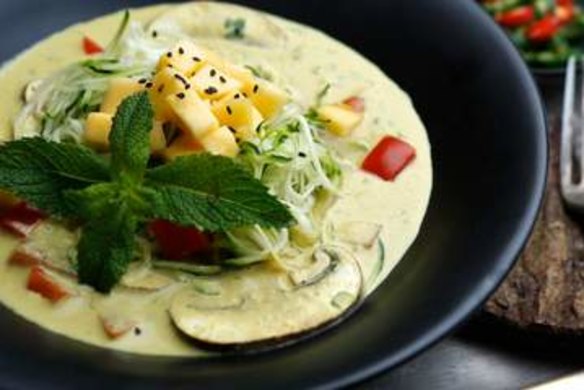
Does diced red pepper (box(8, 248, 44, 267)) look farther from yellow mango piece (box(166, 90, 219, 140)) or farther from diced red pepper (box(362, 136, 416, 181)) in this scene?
diced red pepper (box(362, 136, 416, 181))

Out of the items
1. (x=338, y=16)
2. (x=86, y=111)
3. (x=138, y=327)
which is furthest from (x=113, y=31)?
(x=138, y=327)

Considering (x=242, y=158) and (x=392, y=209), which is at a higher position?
(x=242, y=158)

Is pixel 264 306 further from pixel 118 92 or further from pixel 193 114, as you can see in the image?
pixel 118 92

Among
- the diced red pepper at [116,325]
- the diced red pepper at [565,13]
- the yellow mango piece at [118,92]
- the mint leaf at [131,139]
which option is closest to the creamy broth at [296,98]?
the diced red pepper at [116,325]

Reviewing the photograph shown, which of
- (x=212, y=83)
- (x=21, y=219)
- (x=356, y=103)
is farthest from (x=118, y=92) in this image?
(x=356, y=103)

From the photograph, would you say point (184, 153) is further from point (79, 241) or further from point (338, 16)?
point (338, 16)
